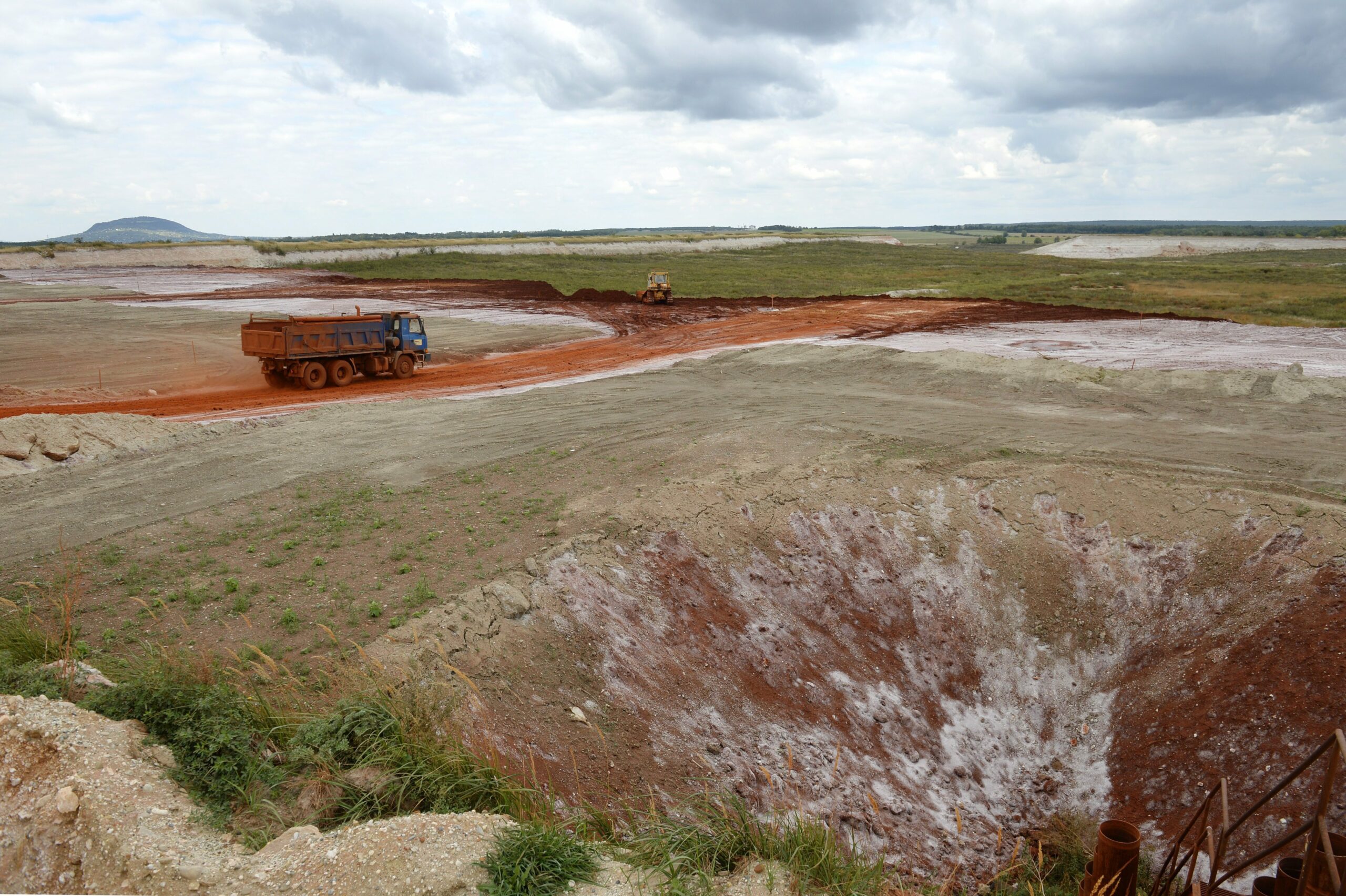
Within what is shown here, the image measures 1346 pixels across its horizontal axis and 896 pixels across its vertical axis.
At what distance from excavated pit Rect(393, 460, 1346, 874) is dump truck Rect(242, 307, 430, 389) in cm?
1829

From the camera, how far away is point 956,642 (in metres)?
14.0

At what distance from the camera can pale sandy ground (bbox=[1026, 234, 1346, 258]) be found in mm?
139000

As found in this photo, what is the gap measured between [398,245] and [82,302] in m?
67.3

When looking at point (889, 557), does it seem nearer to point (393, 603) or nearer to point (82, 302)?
point (393, 603)

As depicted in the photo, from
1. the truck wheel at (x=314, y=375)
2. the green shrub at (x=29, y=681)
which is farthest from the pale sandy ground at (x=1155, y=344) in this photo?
the green shrub at (x=29, y=681)

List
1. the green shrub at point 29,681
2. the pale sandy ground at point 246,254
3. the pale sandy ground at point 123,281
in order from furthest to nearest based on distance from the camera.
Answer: the pale sandy ground at point 246,254, the pale sandy ground at point 123,281, the green shrub at point 29,681

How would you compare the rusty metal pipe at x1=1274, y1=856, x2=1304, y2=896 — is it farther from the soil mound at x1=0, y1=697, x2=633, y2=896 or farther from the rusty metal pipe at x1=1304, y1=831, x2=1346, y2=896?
the soil mound at x1=0, y1=697, x2=633, y2=896

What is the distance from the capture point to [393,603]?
10539 millimetres

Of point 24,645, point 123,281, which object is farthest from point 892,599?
point 123,281

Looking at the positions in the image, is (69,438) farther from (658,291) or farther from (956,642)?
(658,291)

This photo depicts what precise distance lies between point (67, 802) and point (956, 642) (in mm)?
12237

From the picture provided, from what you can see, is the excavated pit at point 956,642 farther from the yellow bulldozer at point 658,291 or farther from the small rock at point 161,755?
the yellow bulldozer at point 658,291

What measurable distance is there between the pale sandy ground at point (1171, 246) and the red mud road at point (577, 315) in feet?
329

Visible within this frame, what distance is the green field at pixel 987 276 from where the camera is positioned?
2140 inches
